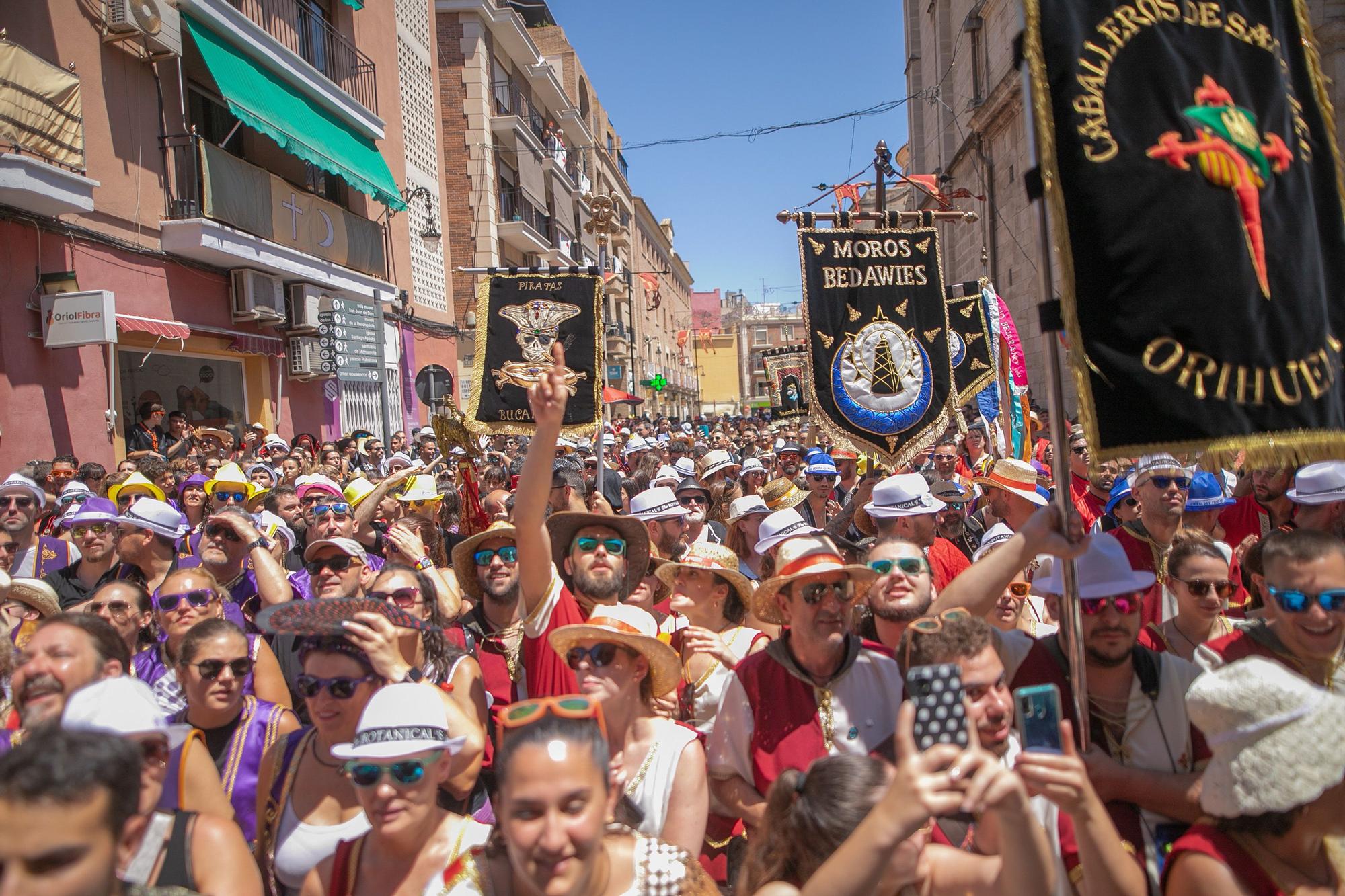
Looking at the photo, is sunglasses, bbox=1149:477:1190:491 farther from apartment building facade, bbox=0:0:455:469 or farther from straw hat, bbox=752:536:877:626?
apartment building facade, bbox=0:0:455:469

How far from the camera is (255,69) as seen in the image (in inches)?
535

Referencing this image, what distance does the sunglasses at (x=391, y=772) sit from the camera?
2.32 meters

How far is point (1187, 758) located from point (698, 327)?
92.1 meters

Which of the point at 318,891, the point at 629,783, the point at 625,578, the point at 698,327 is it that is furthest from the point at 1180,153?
the point at 698,327

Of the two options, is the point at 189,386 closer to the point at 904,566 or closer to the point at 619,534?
the point at 619,534

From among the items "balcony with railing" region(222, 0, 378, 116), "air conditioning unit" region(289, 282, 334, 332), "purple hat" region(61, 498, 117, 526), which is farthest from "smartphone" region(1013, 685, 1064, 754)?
"balcony with railing" region(222, 0, 378, 116)

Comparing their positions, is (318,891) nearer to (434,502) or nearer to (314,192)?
(434,502)

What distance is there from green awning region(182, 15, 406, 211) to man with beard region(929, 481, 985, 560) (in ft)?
35.1

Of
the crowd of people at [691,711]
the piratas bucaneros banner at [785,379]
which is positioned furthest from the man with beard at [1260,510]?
the piratas bucaneros banner at [785,379]

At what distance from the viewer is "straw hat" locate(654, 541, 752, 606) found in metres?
3.97

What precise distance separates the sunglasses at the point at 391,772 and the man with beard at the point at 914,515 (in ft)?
11.2

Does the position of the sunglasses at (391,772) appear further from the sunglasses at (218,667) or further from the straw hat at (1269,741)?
the straw hat at (1269,741)

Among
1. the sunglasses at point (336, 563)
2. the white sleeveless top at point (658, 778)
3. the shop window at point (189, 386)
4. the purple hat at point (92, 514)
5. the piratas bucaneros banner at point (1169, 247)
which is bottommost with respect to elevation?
the white sleeveless top at point (658, 778)

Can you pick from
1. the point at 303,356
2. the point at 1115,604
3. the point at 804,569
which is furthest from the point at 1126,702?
the point at 303,356
